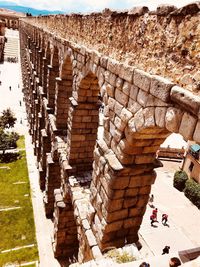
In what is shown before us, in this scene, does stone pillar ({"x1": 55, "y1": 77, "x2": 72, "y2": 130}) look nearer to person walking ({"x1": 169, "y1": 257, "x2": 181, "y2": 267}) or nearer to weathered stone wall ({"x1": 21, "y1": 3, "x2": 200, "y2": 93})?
weathered stone wall ({"x1": 21, "y1": 3, "x2": 200, "y2": 93})

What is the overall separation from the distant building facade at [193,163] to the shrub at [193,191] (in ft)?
2.35

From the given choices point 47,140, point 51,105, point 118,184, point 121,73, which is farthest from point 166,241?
point 121,73

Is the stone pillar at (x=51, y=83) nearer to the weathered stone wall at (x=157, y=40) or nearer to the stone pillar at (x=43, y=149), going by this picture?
the stone pillar at (x=43, y=149)

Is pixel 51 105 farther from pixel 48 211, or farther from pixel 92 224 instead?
pixel 92 224

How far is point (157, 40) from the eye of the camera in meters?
4.26

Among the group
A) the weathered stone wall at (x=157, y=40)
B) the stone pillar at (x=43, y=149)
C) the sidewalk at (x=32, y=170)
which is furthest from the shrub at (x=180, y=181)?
the weathered stone wall at (x=157, y=40)

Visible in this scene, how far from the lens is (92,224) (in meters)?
6.98

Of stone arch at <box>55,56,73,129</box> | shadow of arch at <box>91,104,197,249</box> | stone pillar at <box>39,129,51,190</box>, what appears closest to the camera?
shadow of arch at <box>91,104,197,249</box>

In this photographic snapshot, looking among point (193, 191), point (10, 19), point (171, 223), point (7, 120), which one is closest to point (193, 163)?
point (193, 191)

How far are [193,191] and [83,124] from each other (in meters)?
13.5

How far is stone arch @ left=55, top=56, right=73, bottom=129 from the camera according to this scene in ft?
36.1

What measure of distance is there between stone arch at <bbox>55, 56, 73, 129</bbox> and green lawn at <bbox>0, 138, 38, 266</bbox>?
5.46 meters

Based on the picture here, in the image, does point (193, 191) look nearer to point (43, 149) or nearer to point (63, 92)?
point (43, 149)

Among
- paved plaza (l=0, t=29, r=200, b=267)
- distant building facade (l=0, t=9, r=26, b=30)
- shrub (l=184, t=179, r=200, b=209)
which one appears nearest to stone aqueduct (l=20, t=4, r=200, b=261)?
paved plaza (l=0, t=29, r=200, b=267)
